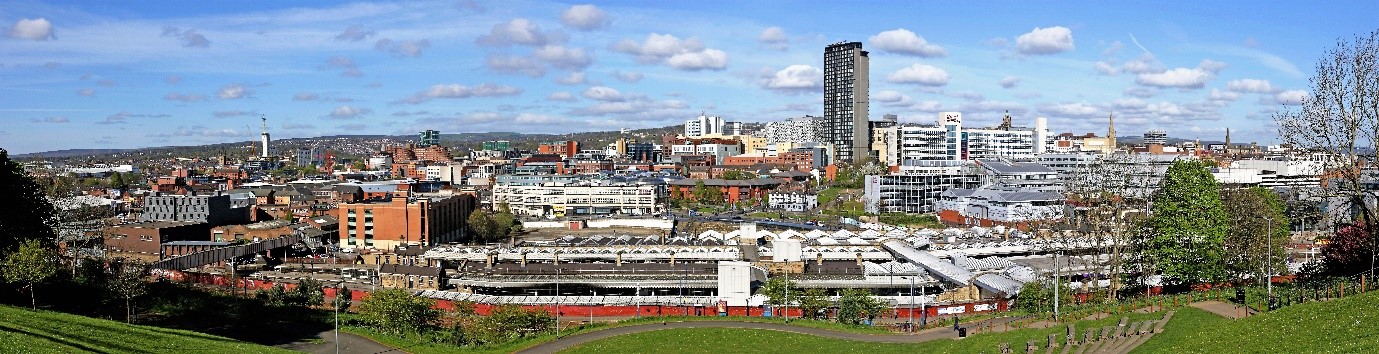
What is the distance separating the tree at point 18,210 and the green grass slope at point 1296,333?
1350 inches

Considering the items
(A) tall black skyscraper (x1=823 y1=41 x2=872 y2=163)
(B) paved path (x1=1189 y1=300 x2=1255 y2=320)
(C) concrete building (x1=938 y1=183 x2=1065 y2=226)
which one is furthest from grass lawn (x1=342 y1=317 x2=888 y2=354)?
(A) tall black skyscraper (x1=823 y1=41 x2=872 y2=163)

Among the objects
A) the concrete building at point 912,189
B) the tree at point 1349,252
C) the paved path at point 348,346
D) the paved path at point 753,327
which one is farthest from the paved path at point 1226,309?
the concrete building at point 912,189

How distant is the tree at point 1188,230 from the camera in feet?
93.8

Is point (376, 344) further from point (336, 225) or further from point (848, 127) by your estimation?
point (848, 127)

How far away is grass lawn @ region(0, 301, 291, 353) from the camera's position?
17355 mm

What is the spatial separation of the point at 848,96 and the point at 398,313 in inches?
5034

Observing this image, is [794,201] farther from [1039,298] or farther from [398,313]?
[398,313]

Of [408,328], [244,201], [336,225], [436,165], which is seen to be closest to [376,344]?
[408,328]

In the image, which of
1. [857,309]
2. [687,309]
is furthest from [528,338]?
[857,309]

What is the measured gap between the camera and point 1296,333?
16.2 m

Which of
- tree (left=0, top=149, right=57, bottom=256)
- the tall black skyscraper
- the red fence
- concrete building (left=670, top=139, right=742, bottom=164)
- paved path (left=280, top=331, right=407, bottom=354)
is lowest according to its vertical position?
paved path (left=280, top=331, right=407, bottom=354)

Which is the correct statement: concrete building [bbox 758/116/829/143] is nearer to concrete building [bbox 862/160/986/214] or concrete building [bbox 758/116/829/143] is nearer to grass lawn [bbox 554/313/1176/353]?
concrete building [bbox 862/160/986/214]

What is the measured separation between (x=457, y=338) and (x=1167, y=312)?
17910 millimetres

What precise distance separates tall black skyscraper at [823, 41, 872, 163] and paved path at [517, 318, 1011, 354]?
12092 centimetres
